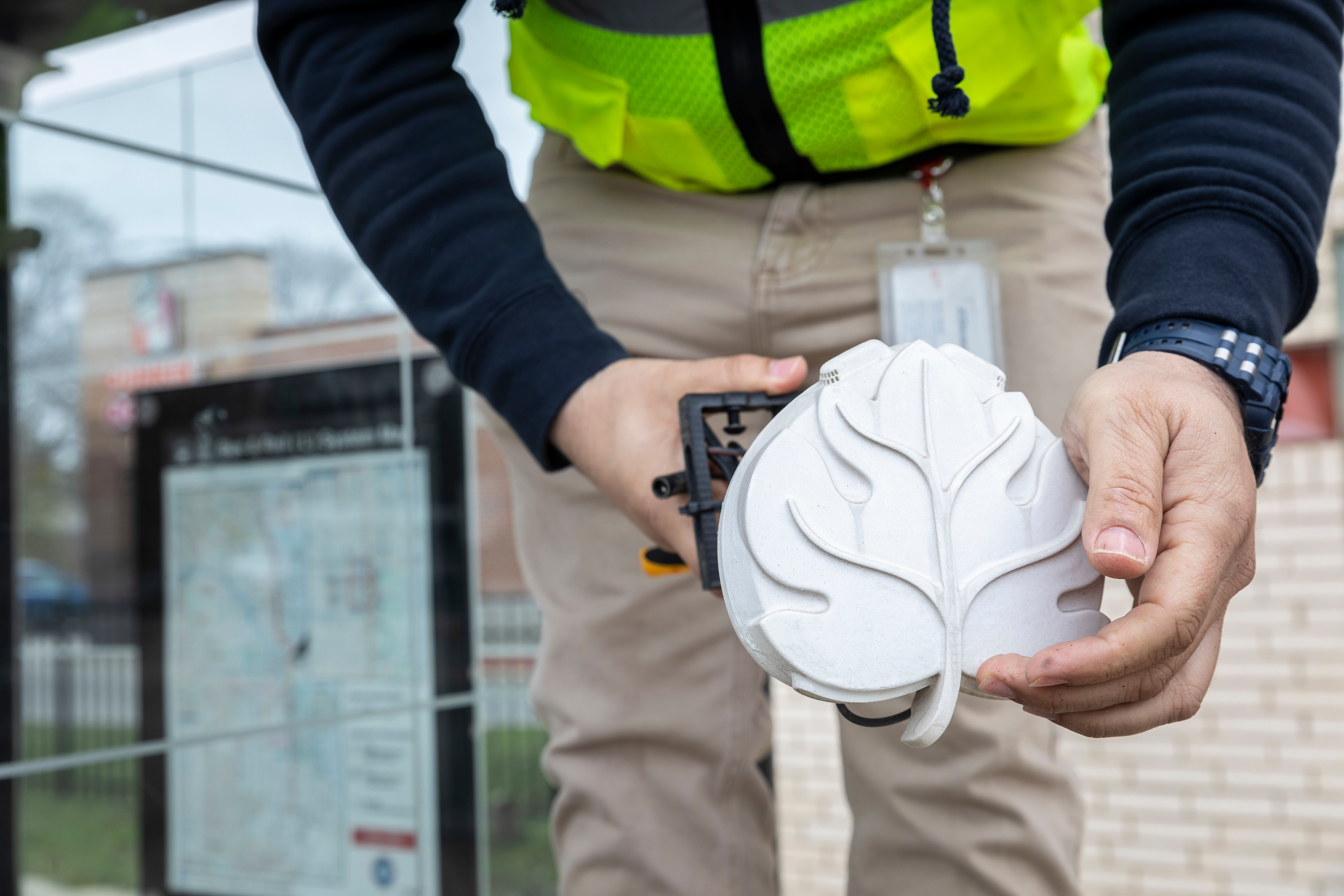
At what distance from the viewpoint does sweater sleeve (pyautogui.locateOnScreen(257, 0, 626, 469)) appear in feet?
2.84

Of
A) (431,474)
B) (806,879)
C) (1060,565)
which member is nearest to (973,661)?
(1060,565)

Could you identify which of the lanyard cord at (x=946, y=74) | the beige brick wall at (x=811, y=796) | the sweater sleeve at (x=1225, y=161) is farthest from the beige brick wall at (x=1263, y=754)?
the lanyard cord at (x=946, y=74)

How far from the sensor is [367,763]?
2.09 metres

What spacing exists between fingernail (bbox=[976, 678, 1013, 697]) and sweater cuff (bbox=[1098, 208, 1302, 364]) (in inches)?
11.3

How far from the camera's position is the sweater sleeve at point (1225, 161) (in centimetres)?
72

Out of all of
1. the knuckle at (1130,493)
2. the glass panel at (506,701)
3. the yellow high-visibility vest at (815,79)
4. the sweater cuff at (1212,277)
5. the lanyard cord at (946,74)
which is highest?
the yellow high-visibility vest at (815,79)

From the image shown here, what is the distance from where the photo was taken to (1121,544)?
55cm

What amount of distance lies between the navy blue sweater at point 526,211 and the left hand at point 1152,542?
0.10 metres

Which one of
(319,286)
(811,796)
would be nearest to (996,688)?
(319,286)

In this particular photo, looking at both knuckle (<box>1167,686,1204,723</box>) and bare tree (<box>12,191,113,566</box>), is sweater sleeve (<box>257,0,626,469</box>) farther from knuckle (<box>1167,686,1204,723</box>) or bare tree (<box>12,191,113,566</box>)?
bare tree (<box>12,191,113,566</box>)

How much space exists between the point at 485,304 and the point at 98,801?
1.56 m

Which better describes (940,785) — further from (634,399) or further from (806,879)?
(806,879)

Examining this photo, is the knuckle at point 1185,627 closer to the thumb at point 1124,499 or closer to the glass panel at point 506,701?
the thumb at point 1124,499

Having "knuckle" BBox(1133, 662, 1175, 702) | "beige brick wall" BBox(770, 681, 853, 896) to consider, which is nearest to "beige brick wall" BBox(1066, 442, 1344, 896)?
"beige brick wall" BBox(770, 681, 853, 896)
